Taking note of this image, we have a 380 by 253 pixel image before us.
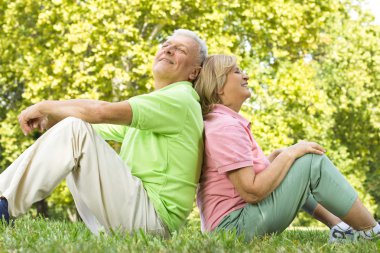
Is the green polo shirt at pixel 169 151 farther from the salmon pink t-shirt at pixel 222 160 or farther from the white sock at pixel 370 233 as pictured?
the white sock at pixel 370 233

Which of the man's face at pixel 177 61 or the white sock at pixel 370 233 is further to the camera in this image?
the man's face at pixel 177 61

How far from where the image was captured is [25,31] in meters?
17.2

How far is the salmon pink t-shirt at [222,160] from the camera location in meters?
3.91

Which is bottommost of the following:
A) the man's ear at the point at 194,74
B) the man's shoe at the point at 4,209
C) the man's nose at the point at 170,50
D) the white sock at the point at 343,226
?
the white sock at the point at 343,226

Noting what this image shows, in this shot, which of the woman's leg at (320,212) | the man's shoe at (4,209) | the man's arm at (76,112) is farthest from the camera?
the woman's leg at (320,212)

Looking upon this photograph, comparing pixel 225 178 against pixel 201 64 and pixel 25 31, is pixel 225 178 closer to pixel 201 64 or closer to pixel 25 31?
pixel 201 64

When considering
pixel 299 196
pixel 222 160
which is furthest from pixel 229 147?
pixel 299 196

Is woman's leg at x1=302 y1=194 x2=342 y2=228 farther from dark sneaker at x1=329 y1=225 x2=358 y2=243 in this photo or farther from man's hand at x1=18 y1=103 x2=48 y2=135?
man's hand at x1=18 y1=103 x2=48 y2=135

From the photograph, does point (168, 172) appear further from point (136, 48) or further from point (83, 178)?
point (136, 48)

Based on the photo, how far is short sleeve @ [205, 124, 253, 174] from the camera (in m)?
3.87

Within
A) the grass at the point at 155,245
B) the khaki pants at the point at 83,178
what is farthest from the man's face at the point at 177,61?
the grass at the point at 155,245

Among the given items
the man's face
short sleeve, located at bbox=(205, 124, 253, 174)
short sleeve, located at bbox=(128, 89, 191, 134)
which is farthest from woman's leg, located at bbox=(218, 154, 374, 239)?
the man's face

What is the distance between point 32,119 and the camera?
3.92m

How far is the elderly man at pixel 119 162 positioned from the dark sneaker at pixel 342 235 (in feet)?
3.20
